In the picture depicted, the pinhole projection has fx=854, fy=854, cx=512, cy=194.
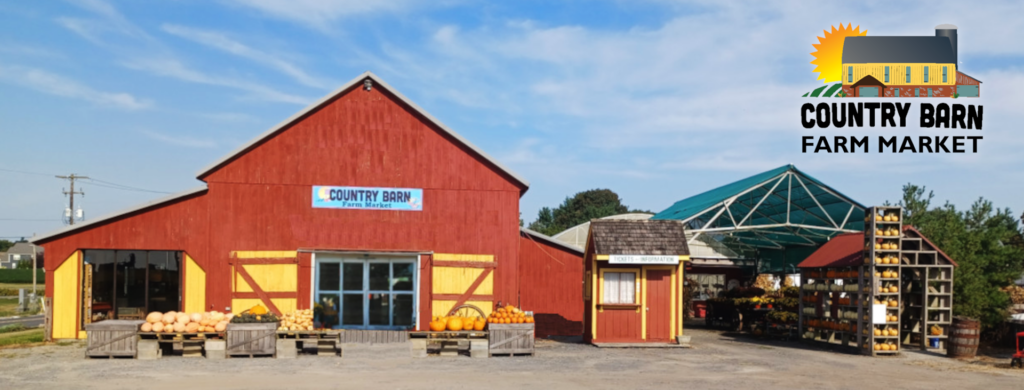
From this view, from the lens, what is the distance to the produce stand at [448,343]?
20.2 m

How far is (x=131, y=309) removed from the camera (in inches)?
914

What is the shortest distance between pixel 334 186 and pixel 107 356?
24.3 ft

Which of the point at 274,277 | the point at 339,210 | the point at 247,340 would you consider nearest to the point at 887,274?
the point at 339,210

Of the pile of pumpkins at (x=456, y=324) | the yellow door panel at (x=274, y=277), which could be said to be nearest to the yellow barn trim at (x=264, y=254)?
the yellow door panel at (x=274, y=277)

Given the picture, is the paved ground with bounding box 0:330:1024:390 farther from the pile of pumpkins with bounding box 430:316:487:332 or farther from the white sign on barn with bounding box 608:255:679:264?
the white sign on barn with bounding box 608:255:679:264

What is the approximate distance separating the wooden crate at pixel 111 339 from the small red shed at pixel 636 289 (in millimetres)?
11421

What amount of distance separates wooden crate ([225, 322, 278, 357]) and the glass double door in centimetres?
390

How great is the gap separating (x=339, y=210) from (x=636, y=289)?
27.9 feet

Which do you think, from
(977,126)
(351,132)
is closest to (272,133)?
(351,132)

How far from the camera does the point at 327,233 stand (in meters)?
23.8

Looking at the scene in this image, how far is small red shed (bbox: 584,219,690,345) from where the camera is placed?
2303 cm

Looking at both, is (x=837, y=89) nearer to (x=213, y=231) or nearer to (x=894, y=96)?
(x=894, y=96)

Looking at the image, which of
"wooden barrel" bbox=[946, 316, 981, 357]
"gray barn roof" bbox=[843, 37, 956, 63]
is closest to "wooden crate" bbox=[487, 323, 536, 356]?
"wooden barrel" bbox=[946, 316, 981, 357]

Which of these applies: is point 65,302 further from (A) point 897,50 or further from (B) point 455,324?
(A) point 897,50
